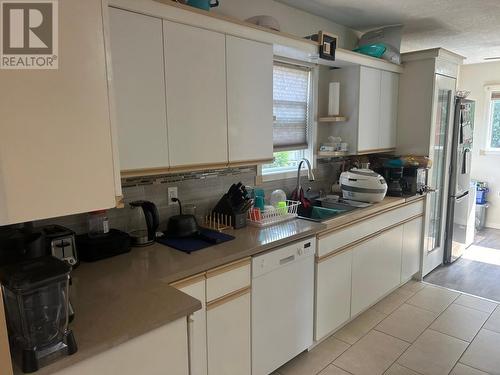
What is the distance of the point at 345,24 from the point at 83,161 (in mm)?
3104

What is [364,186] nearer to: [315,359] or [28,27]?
[315,359]

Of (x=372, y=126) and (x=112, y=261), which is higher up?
(x=372, y=126)

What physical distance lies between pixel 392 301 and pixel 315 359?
3.93ft

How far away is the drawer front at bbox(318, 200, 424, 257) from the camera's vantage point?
2445 millimetres

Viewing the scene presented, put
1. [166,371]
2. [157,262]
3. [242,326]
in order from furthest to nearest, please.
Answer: [242,326] → [157,262] → [166,371]

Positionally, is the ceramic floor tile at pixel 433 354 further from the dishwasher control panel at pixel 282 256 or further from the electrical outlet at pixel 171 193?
Answer: the electrical outlet at pixel 171 193

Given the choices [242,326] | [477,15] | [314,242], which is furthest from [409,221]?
[242,326]

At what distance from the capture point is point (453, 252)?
13.8ft

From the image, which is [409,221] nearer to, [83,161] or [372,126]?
[372,126]

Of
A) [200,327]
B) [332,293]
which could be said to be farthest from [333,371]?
[200,327]

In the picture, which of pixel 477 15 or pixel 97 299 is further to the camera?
pixel 477 15

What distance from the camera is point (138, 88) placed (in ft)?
5.65

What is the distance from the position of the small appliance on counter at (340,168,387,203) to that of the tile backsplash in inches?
25.0

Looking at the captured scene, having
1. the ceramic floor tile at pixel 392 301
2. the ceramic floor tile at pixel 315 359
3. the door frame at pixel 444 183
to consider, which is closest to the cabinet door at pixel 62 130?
the ceramic floor tile at pixel 315 359
